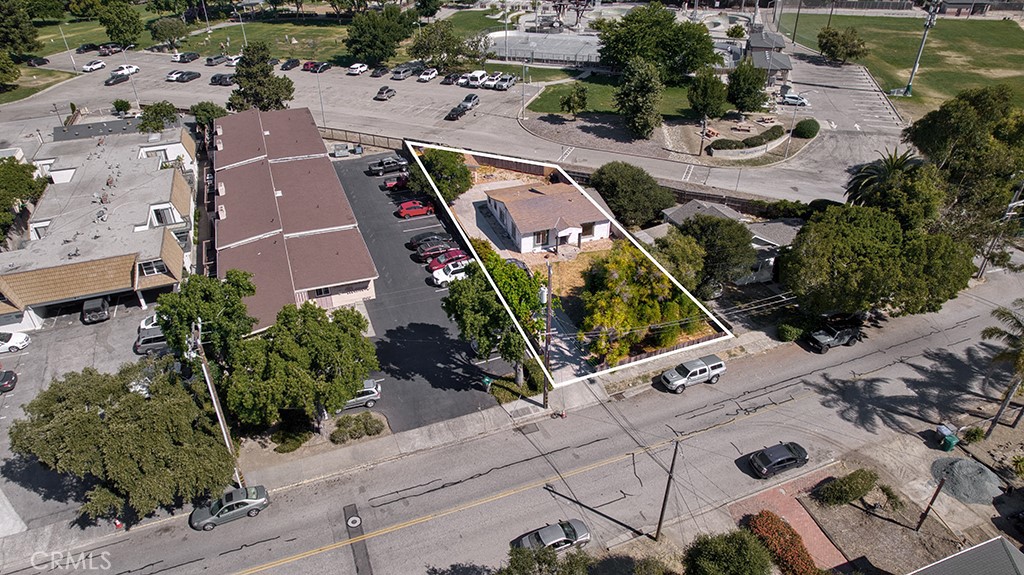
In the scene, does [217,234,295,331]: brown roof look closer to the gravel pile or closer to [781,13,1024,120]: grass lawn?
the gravel pile

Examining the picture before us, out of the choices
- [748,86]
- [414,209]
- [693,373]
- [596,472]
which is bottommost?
[596,472]

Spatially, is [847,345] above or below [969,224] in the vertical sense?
below

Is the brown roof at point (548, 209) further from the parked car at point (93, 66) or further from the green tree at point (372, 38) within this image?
the parked car at point (93, 66)

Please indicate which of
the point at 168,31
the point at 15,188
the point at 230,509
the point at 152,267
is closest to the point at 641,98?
the point at 152,267

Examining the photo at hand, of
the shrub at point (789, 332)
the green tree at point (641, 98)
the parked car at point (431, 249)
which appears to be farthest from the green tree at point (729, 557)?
the green tree at point (641, 98)

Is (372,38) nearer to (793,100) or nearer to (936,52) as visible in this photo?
(793,100)

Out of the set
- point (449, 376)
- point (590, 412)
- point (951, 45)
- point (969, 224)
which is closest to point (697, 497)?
point (590, 412)

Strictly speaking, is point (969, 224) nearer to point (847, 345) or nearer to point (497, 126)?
point (847, 345)
